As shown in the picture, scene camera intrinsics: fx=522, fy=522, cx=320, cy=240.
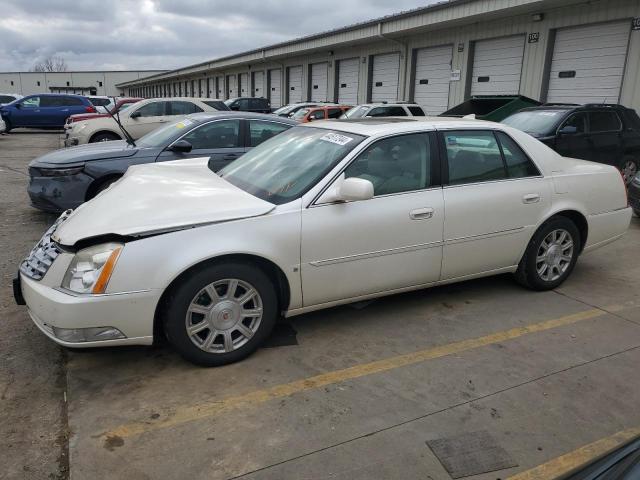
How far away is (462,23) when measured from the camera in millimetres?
15547

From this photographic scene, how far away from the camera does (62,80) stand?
79.4m

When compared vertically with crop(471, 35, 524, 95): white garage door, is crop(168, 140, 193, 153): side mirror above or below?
below

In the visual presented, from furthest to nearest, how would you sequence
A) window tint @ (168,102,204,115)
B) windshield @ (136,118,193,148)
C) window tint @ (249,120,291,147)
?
window tint @ (168,102,204,115) → window tint @ (249,120,291,147) → windshield @ (136,118,193,148)

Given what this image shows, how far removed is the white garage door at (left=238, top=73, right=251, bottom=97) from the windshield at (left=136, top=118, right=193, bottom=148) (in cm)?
2762

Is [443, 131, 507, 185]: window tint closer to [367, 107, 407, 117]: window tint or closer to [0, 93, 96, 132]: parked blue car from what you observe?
[367, 107, 407, 117]: window tint

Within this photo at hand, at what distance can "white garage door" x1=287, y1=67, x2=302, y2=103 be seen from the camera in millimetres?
26828

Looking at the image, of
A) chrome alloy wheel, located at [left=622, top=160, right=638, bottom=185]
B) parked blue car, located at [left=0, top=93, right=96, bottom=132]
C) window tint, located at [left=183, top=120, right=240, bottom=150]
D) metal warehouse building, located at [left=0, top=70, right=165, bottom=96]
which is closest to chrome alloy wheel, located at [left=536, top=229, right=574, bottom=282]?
window tint, located at [left=183, top=120, right=240, bottom=150]

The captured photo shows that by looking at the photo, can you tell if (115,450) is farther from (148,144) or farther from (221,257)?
(148,144)

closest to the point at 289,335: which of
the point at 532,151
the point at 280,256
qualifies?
the point at 280,256

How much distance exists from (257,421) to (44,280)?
1.52 m

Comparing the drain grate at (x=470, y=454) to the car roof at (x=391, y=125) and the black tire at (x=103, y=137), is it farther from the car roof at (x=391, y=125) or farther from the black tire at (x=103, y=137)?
the black tire at (x=103, y=137)

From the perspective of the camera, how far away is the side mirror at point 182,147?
6322 millimetres

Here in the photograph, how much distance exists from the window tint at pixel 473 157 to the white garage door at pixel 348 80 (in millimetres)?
18125

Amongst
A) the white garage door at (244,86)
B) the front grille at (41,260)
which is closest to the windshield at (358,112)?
the front grille at (41,260)
